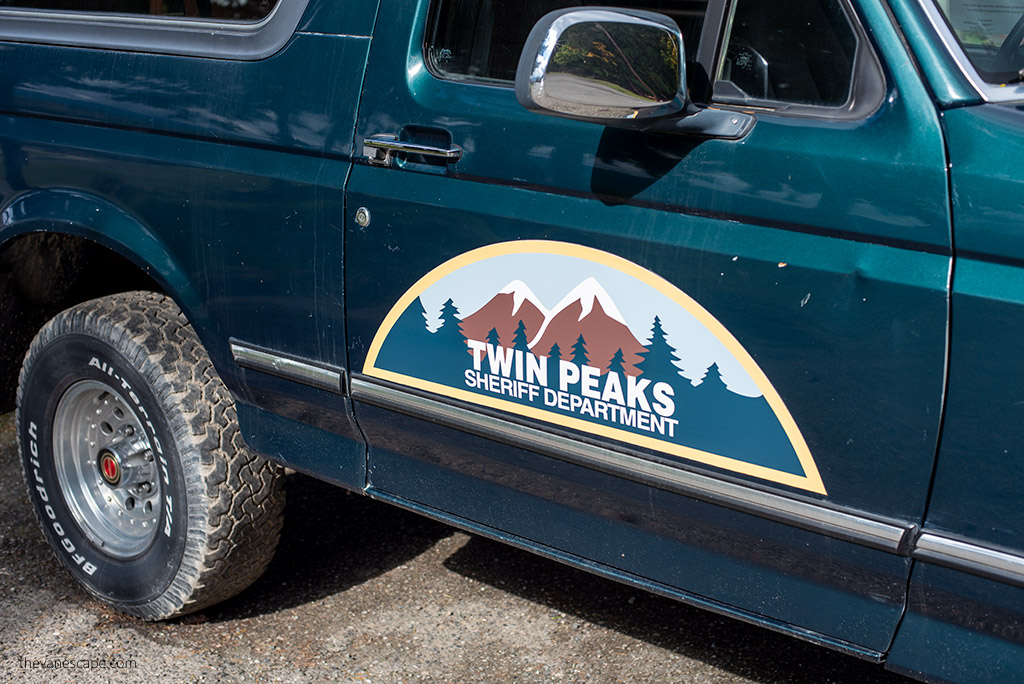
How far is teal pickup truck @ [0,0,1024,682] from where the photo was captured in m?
1.74

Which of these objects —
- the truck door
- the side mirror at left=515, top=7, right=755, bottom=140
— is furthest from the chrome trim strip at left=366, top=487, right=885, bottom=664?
the side mirror at left=515, top=7, right=755, bottom=140

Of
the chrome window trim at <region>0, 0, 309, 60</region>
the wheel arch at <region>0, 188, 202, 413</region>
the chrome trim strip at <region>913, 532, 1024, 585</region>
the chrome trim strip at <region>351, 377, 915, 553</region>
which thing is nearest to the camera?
the chrome trim strip at <region>913, 532, 1024, 585</region>

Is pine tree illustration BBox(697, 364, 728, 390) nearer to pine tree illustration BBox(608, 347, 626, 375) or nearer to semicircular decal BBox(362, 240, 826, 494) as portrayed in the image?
semicircular decal BBox(362, 240, 826, 494)

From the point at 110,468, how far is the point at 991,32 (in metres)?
2.49

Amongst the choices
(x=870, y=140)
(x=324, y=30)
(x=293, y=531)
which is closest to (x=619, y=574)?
(x=870, y=140)

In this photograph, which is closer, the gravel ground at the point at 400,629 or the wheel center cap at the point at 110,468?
the gravel ground at the point at 400,629

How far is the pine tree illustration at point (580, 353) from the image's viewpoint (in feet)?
6.69

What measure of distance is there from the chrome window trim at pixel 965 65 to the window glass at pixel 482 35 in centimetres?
71

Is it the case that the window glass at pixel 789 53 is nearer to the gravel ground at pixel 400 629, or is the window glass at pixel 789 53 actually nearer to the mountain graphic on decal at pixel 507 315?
the mountain graphic on decal at pixel 507 315

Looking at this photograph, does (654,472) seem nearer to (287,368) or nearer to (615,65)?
(615,65)

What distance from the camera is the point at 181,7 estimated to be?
2.65 m

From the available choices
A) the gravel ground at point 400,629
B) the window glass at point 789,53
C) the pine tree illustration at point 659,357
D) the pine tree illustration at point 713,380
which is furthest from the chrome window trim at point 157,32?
the gravel ground at point 400,629

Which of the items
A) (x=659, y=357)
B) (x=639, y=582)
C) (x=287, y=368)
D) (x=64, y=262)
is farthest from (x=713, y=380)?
(x=64, y=262)

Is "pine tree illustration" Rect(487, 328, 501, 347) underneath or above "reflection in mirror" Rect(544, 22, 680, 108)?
underneath
